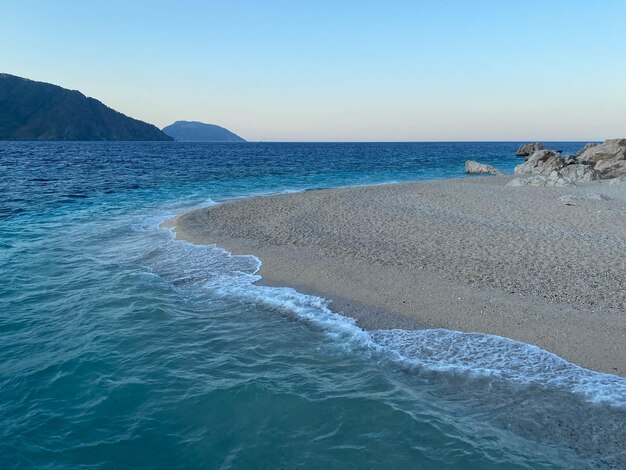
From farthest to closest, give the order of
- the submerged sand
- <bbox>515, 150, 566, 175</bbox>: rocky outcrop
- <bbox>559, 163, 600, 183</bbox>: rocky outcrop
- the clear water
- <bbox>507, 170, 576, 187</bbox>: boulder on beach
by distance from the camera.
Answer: <bbox>515, 150, 566, 175</bbox>: rocky outcrop → <bbox>559, 163, 600, 183</bbox>: rocky outcrop → <bbox>507, 170, 576, 187</bbox>: boulder on beach → the submerged sand → the clear water

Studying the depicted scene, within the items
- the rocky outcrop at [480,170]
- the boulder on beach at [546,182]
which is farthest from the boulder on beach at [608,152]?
the boulder on beach at [546,182]

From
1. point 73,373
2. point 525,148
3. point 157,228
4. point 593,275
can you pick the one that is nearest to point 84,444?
point 73,373

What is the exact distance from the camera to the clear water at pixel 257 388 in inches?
239

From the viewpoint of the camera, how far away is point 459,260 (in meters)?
13.6

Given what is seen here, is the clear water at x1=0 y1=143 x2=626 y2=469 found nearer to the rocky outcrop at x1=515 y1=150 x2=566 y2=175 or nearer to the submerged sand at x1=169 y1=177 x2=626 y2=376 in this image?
the submerged sand at x1=169 y1=177 x2=626 y2=376

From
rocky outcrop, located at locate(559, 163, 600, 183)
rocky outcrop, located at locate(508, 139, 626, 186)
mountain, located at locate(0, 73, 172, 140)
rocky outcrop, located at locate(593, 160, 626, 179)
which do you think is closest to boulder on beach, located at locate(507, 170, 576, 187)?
rocky outcrop, located at locate(508, 139, 626, 186)

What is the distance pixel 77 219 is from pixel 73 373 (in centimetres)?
1735

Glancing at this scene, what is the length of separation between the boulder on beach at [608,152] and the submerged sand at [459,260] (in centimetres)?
1956

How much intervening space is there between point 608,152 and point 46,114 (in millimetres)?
189647

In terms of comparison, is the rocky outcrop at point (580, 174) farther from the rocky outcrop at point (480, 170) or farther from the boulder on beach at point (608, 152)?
the rocky outcrop at point (480, 170)

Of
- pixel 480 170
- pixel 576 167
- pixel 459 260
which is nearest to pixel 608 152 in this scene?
pixel 576 167

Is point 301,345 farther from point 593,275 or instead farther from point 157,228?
point 157,228

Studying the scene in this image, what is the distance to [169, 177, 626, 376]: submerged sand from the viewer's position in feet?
32.1

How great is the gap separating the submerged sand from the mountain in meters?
173
